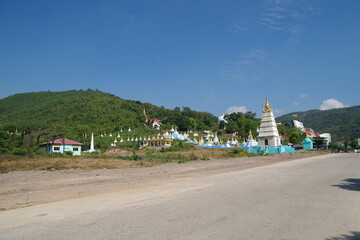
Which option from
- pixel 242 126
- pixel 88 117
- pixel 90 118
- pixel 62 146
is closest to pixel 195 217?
pixel 62 146

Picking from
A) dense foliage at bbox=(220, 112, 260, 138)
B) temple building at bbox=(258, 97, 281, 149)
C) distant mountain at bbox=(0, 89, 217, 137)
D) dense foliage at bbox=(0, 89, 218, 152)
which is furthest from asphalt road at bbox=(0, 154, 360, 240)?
dense foliage at bbox=(220, 112, 260, 138)

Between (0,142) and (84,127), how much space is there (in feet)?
153

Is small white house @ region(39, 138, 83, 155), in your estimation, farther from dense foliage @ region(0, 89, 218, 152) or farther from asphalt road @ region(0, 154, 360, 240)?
asphalt road @ region(0, 154, 360, 240)

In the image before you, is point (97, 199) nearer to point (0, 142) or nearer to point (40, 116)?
point (0, 142)

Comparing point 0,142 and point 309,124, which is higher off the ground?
point 309,124

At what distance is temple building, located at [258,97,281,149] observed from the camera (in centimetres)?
4472

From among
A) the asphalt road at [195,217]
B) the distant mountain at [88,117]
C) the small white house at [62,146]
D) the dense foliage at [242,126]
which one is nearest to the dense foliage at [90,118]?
the distant mountain at [88,117]

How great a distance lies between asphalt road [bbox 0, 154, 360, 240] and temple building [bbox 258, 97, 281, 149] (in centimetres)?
3784

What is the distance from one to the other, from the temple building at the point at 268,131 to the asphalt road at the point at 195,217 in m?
37.8

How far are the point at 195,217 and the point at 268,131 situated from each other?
139ft

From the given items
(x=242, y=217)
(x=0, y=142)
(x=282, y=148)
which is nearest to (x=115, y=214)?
(x=242, y=217)

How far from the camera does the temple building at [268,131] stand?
44719 mm

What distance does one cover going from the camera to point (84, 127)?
72.3 meters

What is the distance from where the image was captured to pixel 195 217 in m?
5.64
